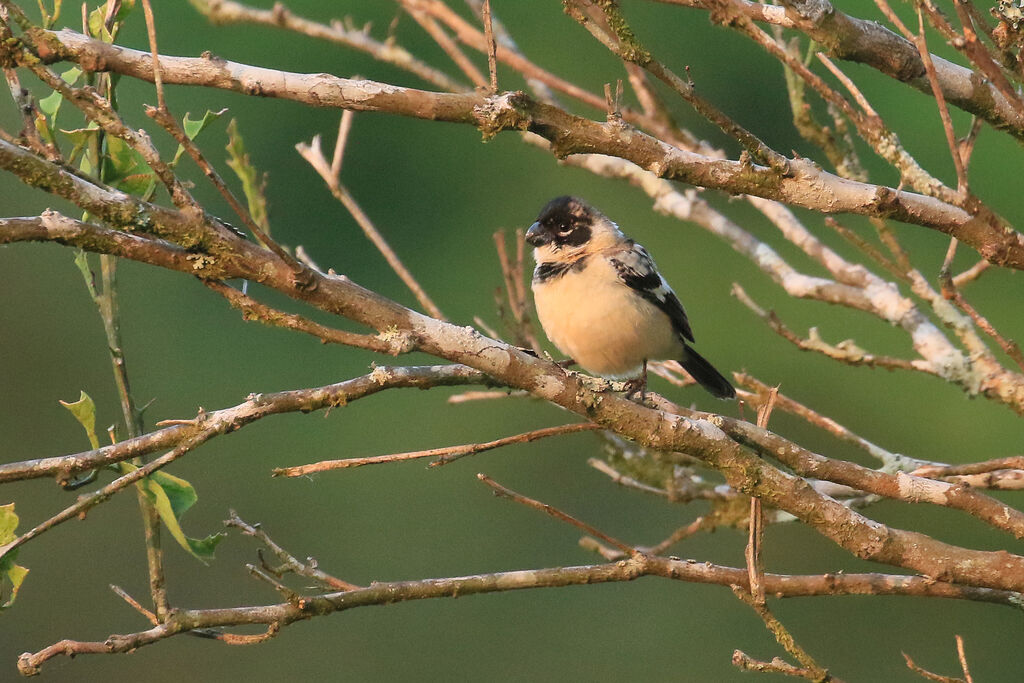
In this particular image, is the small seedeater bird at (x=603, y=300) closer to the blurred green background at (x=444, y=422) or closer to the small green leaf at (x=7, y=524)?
the small green leaf at (x=7, y=524)

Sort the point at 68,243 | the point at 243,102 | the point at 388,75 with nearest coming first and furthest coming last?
the point at 68,243
the point at 388,75
the point at 243,102

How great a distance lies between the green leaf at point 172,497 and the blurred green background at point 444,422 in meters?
7.38

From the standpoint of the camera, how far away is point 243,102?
13.5m

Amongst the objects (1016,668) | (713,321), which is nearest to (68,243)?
(713,321)

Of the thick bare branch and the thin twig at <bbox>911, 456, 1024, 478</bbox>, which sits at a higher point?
the thick bare branch

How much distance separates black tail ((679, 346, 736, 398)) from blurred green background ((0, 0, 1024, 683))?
4.81 metres

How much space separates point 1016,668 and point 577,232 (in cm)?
776

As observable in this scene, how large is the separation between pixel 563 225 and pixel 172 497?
2.47 metres

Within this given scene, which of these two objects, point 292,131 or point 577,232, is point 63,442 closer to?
point 292,131

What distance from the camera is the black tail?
4.63 meters

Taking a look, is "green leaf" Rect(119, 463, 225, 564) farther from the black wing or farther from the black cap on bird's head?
the black cap on bird's head

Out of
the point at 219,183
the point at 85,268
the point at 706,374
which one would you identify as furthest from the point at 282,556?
the point at 706,374

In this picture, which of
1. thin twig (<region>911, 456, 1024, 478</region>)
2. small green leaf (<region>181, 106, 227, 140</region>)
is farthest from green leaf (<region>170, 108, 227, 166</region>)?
thin twig (<region>911, 456, 1024, 478</region>)

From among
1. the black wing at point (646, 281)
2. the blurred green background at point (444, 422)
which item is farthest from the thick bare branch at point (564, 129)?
the blurred green background at point (444, 422)
